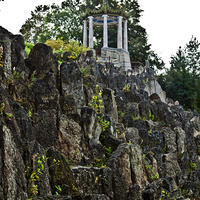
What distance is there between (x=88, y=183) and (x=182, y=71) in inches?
1128

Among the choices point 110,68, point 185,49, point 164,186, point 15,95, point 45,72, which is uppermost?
point 185,49

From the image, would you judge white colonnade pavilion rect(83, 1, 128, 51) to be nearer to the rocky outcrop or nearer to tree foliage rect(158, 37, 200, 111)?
tree foliage rect(158, 37, 200, 111)

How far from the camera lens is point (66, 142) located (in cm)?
961

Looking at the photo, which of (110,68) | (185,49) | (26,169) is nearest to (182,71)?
(185,49)

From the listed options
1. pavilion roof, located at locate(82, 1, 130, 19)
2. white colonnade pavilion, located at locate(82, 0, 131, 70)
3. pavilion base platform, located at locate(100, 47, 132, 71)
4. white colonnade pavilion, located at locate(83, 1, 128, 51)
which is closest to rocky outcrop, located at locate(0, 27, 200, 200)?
pavilion base platform, located at locate(100, 47, 132, 71)

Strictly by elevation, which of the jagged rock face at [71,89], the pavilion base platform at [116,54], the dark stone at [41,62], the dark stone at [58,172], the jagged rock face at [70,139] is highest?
the pavilion base platform at [116,54]

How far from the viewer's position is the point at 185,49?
145 ft

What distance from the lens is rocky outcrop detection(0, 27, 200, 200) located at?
6.88 meters

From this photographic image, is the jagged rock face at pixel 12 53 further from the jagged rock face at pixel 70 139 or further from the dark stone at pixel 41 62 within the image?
the jagged rock face at pixel 70 139

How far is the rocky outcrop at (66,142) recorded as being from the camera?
6.88m

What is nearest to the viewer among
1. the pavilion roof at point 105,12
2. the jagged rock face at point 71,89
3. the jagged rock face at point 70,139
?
the jagged rock face at point 70,139

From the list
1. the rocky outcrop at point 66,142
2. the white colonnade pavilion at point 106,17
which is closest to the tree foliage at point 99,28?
the white colonnade pavilion at point 106,17

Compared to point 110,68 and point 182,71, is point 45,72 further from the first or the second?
point 182,71

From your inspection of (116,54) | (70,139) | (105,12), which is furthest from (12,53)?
(105,12)
